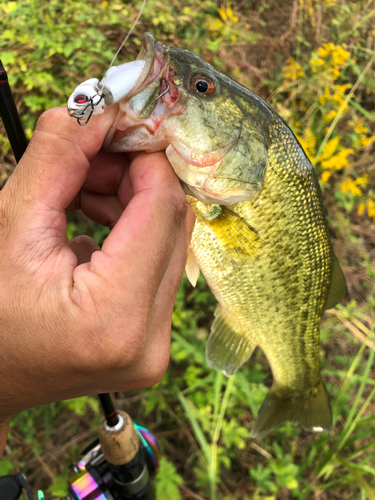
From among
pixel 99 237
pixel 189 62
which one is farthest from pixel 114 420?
pixel 189 62

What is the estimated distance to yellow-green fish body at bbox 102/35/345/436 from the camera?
1.03m

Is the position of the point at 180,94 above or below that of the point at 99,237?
above

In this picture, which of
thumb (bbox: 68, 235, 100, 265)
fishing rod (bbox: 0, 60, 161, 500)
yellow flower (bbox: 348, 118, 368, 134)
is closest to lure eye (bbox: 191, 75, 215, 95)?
thumb (bbox: 68, 235, 100, 265)

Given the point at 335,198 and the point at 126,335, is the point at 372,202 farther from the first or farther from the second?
the point at 126,335

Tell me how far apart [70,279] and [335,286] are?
1.33m

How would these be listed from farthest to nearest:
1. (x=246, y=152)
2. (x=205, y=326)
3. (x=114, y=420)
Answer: (x=205, y=326)
(x=114, y=420)
(x=246, y=152)

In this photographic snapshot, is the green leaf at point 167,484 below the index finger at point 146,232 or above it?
below

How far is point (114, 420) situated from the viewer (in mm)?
1433

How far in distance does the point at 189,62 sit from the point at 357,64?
3.18m

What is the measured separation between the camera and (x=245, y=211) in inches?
51.2

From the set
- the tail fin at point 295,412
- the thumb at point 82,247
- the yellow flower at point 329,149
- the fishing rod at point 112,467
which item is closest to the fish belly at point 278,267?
the tail fin at point 295,412

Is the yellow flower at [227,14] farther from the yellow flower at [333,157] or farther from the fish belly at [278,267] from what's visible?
the fish belly at [278,267]

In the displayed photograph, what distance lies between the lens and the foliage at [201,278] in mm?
2129

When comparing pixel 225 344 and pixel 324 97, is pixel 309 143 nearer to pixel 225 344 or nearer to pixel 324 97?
pixel 324 97
